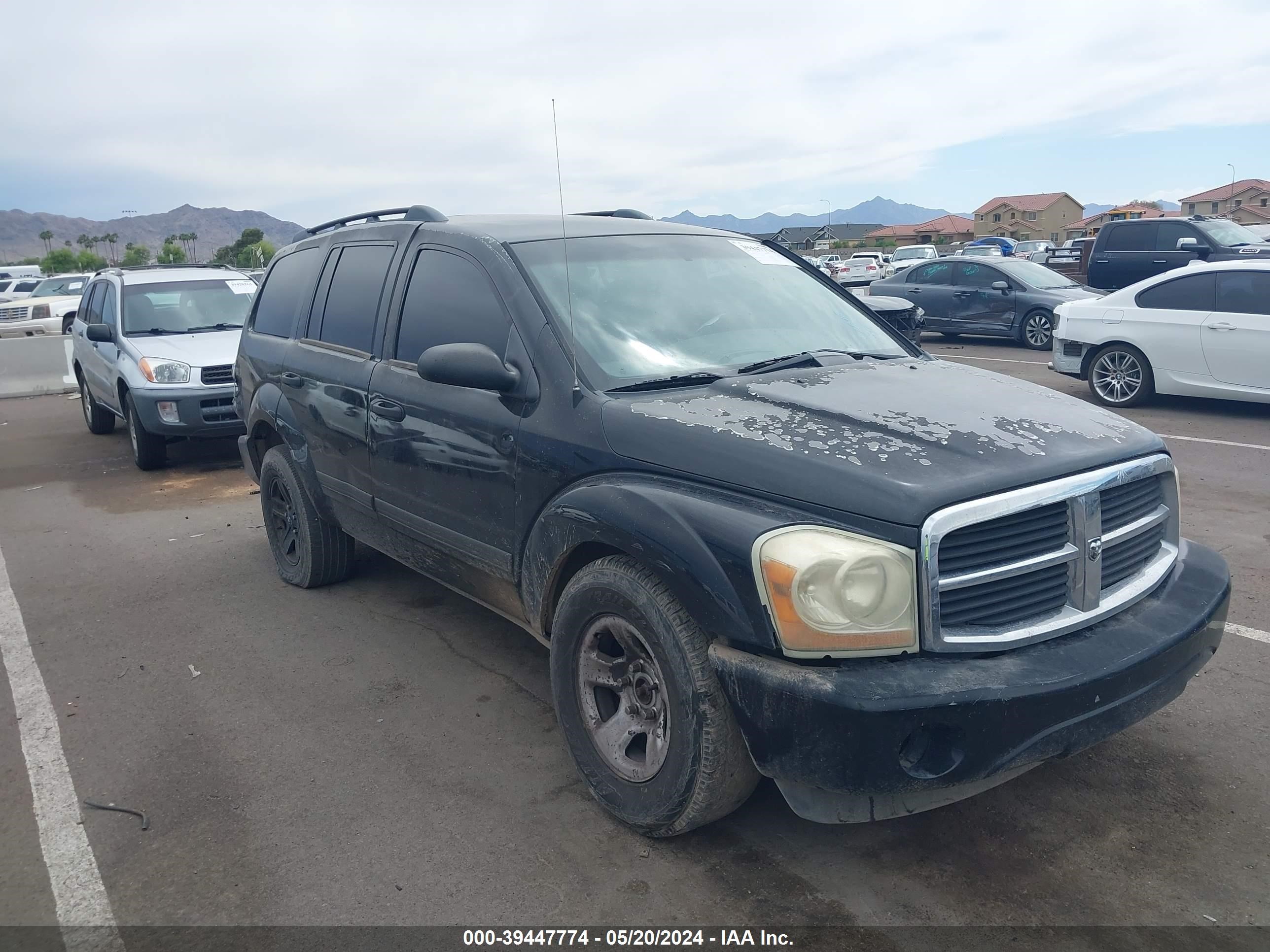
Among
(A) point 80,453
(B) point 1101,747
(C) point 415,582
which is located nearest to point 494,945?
(B) point 1101,747

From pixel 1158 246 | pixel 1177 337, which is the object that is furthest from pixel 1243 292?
pixel 1158 246

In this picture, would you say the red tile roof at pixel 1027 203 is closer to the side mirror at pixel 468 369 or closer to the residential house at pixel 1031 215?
the residential house at pixel 1031 215

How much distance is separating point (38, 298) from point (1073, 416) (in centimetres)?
2632

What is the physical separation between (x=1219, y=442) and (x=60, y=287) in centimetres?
2728

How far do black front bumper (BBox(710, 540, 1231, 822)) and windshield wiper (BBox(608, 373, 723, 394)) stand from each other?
3.35ft

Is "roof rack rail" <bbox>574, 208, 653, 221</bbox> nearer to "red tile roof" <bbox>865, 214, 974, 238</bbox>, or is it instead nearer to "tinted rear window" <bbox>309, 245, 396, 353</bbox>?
"tinted rear window" <bbox>309, 245, 396, 353</bbox>

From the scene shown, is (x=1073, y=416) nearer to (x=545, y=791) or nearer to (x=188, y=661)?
(x=545, y=791)

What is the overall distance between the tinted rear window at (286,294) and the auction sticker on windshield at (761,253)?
2.25 meters

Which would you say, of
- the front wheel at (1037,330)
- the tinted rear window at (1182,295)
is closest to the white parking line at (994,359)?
the front wheel at (1037,330)

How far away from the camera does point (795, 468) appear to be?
271 centimetres

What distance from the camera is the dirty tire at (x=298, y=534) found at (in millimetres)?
5320

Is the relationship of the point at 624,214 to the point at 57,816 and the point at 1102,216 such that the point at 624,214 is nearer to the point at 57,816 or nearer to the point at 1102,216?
the point at 57,816

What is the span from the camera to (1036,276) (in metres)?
15.8

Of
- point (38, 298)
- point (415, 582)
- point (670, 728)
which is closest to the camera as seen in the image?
point (670, 728)
